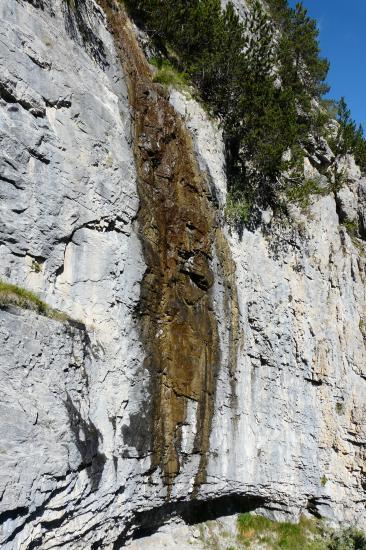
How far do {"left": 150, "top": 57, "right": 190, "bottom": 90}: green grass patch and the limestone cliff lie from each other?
1.35 ft

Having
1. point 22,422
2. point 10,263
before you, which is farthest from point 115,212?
point 22,422

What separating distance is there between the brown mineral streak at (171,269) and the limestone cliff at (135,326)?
0.04m

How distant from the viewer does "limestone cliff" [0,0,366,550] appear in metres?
7.29

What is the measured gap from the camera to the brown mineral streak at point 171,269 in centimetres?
955

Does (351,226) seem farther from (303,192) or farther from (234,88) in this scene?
(234,88)

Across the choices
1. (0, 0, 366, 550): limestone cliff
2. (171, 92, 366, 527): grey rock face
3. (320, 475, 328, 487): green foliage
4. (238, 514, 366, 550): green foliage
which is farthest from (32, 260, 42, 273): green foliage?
(320, 475, 328, 487): green foliage

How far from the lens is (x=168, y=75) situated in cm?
1275

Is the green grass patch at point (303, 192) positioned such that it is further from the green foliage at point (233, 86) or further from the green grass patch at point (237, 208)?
the green grass patch at point (237, 208)

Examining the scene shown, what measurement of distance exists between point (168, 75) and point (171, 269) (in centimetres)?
632

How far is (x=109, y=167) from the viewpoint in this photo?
9188 mm

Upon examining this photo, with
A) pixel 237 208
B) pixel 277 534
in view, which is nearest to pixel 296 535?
pixel 277 534

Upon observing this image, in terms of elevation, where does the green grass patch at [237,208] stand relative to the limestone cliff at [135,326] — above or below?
above

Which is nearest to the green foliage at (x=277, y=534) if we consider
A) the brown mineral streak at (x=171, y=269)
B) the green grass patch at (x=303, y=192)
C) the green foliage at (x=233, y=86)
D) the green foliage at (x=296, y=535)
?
the green foliage at (x=296, y=535)

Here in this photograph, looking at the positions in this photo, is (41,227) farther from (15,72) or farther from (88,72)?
(88,72)
